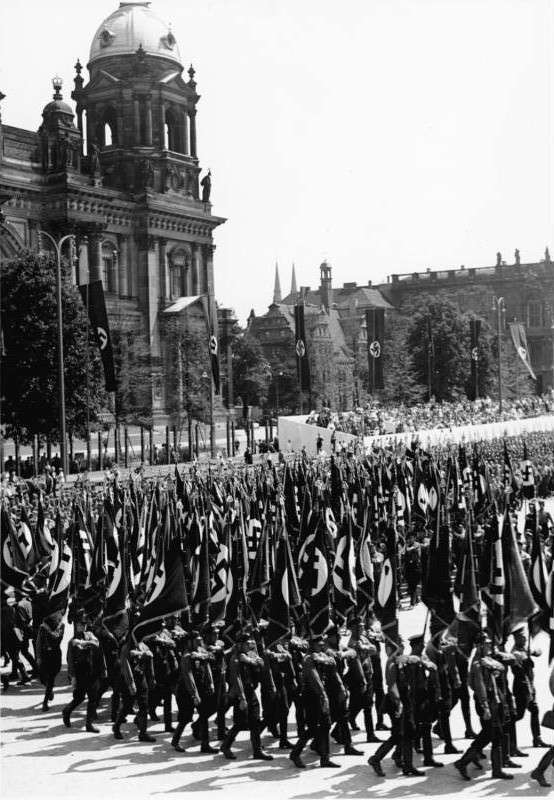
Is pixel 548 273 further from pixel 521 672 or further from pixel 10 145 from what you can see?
pixel 521 672

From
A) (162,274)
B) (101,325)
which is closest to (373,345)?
(162,274)

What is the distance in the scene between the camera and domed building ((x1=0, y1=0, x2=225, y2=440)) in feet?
203

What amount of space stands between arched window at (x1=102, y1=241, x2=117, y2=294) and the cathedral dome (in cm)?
1183

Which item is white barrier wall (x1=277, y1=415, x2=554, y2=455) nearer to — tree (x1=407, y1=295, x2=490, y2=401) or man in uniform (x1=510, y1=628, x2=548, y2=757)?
man in uniform (x1=510, y1=628, x2=548, y2=757)

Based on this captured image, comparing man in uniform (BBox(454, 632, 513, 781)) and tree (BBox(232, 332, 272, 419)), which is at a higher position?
tree (BBox(232, 332, 272, 419))

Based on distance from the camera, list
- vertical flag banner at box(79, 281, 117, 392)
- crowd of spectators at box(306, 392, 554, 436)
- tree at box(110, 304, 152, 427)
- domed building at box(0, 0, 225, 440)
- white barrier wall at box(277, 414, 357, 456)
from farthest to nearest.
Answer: domed building at box(0, 0, 225, 440) < tree at box(110, 304, 152, 427) < crowd of spectators at box(306, 392, 554, 436) < white barrier wall at box(277, 414, 357, 456) < vertical flag banner at box(79, 281, 117, 392)

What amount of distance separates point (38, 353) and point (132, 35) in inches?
1286

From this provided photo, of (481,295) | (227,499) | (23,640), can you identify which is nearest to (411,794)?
(23,640)

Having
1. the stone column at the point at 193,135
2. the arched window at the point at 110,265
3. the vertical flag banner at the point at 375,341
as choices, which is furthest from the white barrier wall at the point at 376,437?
the stone column at the point at 193,135

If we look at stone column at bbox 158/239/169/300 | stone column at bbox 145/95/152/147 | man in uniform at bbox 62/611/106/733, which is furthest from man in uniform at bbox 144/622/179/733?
stone column at bbox 145/95/152/147

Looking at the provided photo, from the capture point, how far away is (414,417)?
53.5 m

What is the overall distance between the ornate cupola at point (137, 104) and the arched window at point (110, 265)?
14.3 feet

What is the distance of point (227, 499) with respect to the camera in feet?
73.0

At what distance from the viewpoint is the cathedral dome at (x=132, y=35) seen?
216ft
